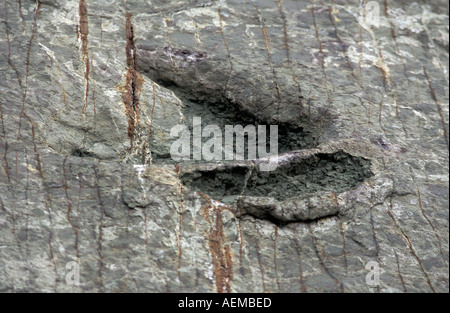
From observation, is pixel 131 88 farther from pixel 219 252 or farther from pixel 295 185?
pixel 219 252

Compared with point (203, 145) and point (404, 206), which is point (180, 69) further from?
point (404, 206)

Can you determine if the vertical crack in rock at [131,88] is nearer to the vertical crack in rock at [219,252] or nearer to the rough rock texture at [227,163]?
the rough rock texture at [227,163]

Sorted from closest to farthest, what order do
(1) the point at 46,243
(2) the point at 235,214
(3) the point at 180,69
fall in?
(1) the point at 46,243, (2) the point at 235,214, (3) the point at 180,69

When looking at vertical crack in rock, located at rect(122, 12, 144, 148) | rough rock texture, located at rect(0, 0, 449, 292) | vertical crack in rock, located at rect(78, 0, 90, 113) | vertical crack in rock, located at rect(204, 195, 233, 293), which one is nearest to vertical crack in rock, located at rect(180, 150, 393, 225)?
rough rock texture, located at rect(0, 0, 449, 292)

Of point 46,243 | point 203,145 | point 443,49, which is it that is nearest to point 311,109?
point 203,145

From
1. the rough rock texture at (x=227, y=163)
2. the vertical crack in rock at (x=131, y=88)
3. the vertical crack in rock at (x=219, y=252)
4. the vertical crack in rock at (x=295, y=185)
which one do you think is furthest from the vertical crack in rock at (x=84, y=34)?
the vertical crack in rock at (x=219, y=252)

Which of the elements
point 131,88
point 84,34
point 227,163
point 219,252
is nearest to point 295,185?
point 227,163
